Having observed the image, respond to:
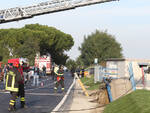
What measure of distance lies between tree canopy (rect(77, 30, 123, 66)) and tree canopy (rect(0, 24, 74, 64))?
6965mm

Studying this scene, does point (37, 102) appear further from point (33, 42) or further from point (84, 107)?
point (33, 42)

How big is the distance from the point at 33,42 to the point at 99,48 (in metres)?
21.2

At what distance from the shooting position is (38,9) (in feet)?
84.1

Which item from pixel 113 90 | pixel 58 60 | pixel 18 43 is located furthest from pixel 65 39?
pixel 113 90

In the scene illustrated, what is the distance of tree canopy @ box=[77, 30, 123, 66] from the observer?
7344 centimetres

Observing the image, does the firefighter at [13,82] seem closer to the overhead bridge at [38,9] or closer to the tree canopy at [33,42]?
the overhead bridge at [38,9]

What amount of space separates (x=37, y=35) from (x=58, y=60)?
19.3m

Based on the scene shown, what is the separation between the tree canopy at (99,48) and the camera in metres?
73.4

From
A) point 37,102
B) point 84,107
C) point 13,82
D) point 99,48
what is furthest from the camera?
point 99,48

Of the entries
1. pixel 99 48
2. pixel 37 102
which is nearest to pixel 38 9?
pixel 37 102

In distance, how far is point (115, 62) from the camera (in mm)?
35094

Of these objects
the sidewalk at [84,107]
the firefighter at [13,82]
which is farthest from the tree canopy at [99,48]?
the firefighter at [13,82]

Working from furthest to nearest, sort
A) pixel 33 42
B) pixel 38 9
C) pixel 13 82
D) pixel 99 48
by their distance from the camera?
pixel 99 48, pixel 33 42, pixel 38 9, pixel 13 82

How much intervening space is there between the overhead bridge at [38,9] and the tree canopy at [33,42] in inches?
1072
